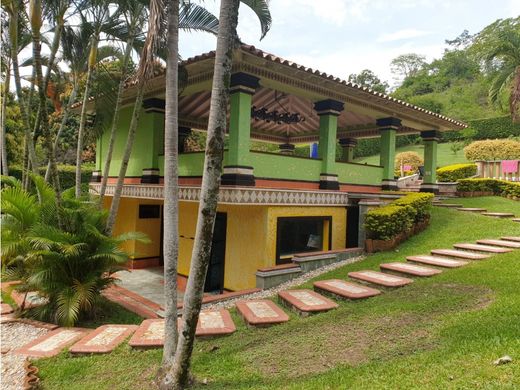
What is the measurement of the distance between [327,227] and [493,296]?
501 cm

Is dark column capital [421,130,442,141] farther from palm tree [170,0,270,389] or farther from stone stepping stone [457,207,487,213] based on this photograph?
palm tree [170,0,270,389]

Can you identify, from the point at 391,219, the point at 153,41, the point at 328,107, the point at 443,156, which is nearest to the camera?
the point at 153,41

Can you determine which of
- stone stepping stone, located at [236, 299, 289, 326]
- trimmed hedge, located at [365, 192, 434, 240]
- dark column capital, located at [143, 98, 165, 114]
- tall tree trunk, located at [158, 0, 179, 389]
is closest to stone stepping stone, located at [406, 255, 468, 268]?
trimmed hedge, located at [365, 192, 434, 240]

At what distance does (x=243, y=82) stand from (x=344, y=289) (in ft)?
14.8

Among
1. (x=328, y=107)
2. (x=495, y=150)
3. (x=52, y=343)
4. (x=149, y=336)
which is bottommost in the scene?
(x=52, y=343)

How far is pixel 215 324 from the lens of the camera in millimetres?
5492

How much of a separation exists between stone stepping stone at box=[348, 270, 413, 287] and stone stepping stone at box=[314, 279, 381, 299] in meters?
0.18

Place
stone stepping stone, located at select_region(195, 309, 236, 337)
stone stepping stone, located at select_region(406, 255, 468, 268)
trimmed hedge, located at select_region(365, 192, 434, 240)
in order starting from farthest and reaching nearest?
trimmed hedge, located at select_region(365, 192, 434, 240)
stone stepping stone, located at select_region(406, 255, 468, 268)
stone stepping stone, located at select_region(195, 309, 236, 337)

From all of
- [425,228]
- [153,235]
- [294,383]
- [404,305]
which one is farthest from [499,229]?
[153,235]

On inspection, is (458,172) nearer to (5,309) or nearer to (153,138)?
(153,138)

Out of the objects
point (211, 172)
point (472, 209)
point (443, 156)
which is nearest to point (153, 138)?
point (211, 172)

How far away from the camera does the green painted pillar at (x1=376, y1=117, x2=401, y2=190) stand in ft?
39.6

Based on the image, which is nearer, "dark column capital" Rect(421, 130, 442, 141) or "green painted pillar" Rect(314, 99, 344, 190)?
"green painted pillar" Rect(314, 99, 344, 190)

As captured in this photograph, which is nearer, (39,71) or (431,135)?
(39,71)
